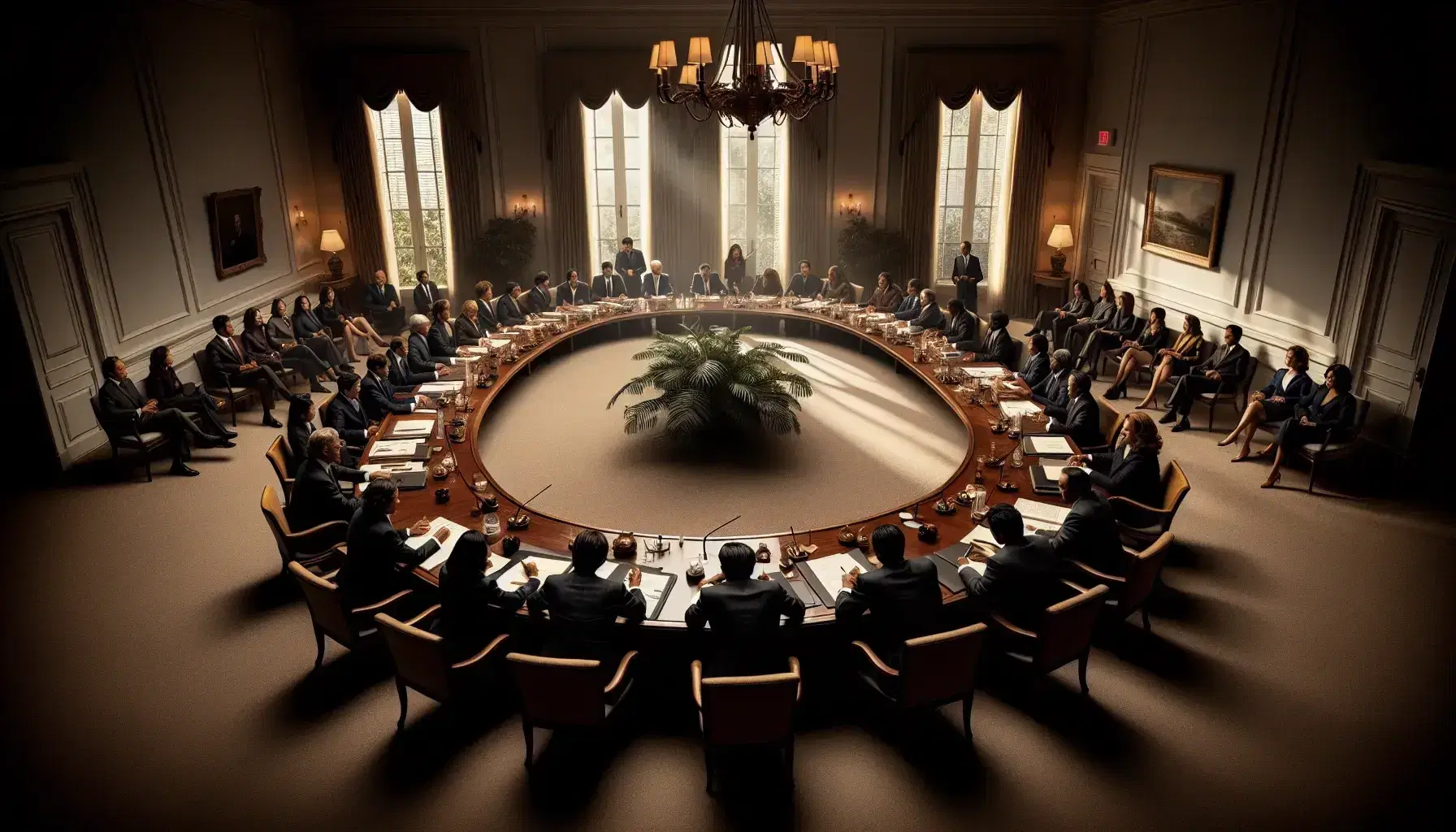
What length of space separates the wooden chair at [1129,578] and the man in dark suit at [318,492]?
4.23 metres

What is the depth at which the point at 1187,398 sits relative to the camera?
850 cm

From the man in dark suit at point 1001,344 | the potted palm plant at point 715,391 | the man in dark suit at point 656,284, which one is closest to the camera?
the potted palm plant at point 715,391

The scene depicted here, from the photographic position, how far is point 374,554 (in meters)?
4.52

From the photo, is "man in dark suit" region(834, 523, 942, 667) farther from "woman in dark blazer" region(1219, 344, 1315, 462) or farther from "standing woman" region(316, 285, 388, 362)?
"standing woman" region(316, 285, 388, 362)

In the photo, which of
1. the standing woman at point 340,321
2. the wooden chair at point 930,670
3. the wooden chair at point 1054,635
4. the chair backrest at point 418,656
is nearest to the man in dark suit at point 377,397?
the chair backrest at point 418,656

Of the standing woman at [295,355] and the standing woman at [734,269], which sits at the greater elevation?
the standing woman at [734,269]

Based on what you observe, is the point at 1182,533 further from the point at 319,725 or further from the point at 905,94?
the point at 905,94

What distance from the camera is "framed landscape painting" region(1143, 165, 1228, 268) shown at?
9539mm

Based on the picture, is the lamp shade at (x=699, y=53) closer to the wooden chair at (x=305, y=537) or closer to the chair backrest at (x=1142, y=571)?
the wooden chair at (x=305, y=537)

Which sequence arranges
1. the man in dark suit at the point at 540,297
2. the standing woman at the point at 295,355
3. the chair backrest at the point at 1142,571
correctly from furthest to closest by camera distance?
the man in dark suit at the point at 540,297
the standing woman at the point at 295,355
the chair backrest at the point at 1142,571

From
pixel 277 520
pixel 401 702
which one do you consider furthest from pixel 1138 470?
pixel 277 520

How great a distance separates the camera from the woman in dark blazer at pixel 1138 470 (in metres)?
5.50

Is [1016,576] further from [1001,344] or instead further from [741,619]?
[1001,344]

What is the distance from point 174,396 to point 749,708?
706cm
